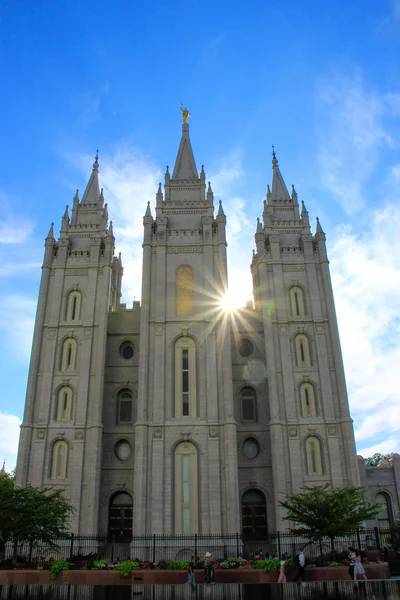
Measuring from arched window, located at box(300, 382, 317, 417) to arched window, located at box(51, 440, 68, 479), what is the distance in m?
15.3

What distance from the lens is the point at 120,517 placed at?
3388cm

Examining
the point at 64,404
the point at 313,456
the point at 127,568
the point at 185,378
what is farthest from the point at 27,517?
the point at 313,456

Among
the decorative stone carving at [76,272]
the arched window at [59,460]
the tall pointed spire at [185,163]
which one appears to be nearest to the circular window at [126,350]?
the decorative stone carving at [76,272]

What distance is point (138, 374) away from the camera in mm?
36375

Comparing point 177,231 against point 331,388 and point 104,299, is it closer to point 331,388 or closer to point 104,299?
point 104,299

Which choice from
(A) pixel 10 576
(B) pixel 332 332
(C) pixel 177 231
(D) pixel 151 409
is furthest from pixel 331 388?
(A) pixel 10 576

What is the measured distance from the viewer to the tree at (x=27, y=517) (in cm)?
2397

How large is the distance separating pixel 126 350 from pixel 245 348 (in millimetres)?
8640

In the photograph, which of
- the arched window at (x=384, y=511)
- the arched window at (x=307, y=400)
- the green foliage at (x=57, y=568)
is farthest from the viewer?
the arched window at (x=384, y=511)

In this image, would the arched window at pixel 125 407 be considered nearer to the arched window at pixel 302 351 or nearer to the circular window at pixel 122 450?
the circular window at pixel 122 450

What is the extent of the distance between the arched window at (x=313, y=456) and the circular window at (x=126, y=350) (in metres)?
13.8

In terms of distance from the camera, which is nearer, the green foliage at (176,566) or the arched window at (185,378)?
the green foliage at (176,566)

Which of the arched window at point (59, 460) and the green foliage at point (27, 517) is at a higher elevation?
the arched window at point (59, 460)

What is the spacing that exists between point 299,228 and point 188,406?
54.6ft
